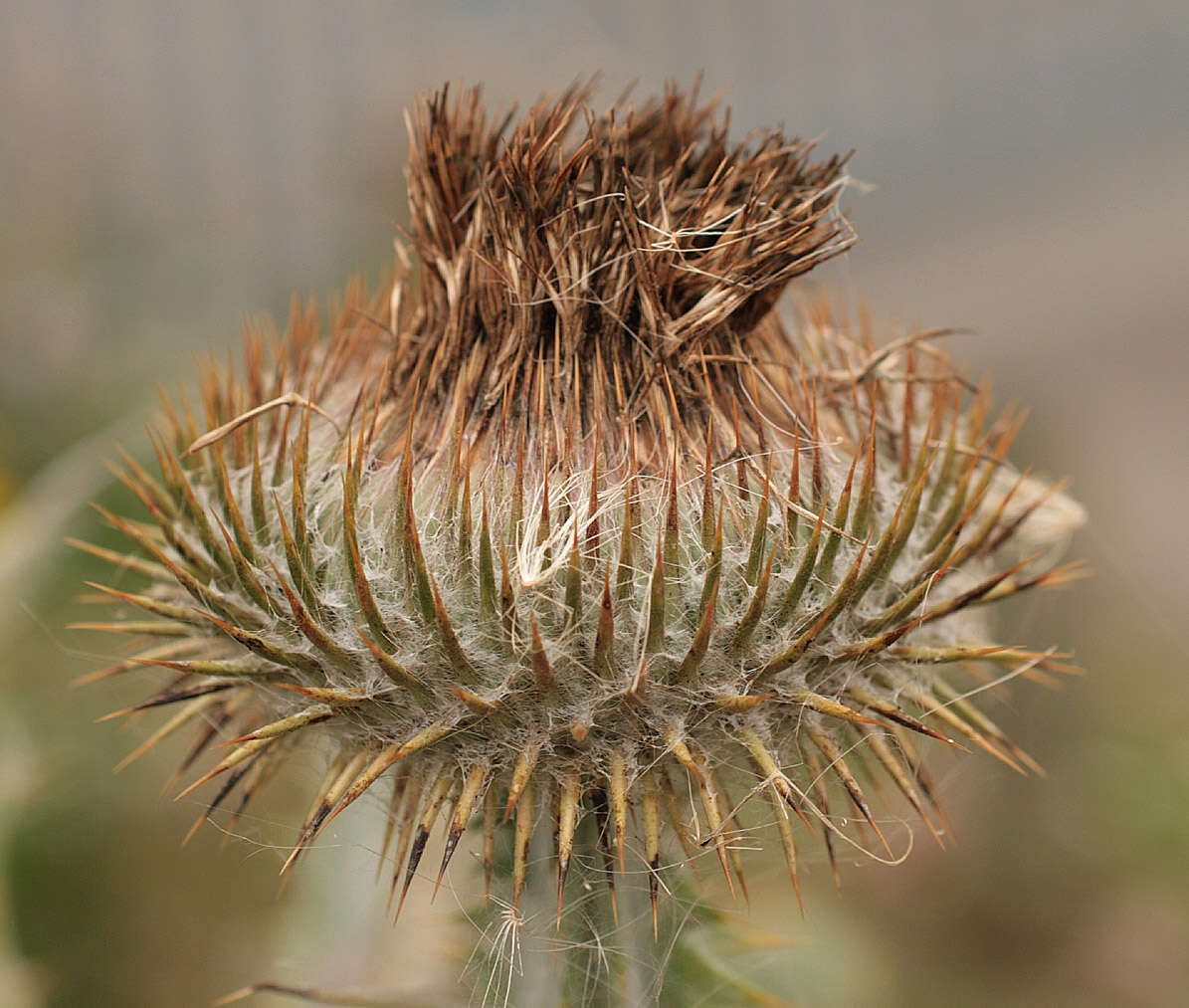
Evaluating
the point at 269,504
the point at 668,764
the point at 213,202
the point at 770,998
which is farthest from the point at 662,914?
the point at 213,202

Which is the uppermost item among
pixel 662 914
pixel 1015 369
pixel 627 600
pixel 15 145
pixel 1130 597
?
pixel 1015 369

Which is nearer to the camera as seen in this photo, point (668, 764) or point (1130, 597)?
point (668, 764)

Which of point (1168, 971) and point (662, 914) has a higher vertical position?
point (1168, 971)

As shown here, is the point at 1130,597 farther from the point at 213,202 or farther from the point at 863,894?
the point at 213,202

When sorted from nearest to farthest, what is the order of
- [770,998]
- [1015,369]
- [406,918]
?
[770,998] → [406,918] → [1015,369]
